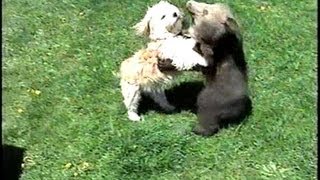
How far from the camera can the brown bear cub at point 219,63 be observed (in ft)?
19.9

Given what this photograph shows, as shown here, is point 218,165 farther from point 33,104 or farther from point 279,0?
point 279,0

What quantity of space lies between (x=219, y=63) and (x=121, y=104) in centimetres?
109

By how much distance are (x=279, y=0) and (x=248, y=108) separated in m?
2.09

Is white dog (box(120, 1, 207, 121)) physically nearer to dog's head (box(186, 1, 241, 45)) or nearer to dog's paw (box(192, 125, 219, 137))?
dog's head (box(186, 1, 241, 45))

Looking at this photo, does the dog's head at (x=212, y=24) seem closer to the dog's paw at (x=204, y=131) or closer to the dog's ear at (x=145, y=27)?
the dog's ear at (x=145, y=27)

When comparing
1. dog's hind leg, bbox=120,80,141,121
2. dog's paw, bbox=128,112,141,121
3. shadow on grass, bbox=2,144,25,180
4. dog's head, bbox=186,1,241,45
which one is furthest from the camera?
dog's paw, bbox=128,112,141,121

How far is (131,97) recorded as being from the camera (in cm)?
656

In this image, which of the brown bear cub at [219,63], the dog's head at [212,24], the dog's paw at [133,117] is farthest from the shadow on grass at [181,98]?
the dog's head at [212,24]

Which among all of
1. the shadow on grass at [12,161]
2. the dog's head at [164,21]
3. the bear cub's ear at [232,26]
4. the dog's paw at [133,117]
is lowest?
the shadow on grass at [12,161]

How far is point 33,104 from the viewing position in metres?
6.97

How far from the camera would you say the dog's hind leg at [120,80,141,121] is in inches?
256

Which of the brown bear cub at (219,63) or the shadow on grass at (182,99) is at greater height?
the brown bear cub at (219,63)

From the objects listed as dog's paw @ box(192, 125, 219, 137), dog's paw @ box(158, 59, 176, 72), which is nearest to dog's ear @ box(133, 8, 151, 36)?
dog's paw @ box(158, 59, 176, 72)

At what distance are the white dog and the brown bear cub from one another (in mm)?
124
